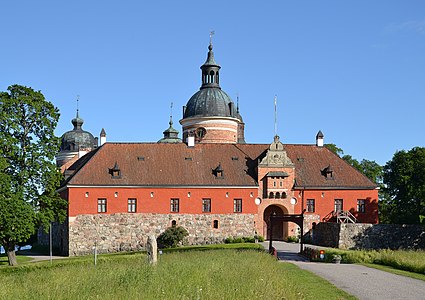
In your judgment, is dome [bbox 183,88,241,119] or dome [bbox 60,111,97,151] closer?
dome [bbox 183,88,241,119]

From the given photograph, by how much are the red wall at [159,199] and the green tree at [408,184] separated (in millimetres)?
13158

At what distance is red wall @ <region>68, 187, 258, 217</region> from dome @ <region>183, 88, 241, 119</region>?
12.6 meters

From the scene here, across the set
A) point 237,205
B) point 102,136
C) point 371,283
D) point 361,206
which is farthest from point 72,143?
point 371,283

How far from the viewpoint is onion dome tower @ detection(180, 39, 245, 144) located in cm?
6088

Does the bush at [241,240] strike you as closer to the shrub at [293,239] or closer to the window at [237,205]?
the shrub at [293,239]

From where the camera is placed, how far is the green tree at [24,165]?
38.9 m

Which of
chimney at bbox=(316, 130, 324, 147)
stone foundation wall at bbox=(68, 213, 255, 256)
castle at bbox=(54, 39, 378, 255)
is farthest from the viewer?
chimney at bbox=(316, 130, 324, 147)

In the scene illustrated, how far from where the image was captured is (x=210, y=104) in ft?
201

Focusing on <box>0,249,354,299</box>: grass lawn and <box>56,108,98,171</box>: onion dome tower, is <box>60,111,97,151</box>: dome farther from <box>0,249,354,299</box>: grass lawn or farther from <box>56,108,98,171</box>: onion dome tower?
<box>0,249,354,299</box>: grass lawn

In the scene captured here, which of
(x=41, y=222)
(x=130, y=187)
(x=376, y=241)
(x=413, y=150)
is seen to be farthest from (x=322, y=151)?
(x=41, y=222)

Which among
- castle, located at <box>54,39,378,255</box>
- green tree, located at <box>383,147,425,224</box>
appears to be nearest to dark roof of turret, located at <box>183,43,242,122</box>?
castle, located at <box>54,39,378,255</box>

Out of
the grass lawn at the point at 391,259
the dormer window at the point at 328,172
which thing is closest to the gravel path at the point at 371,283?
the grass lawn at the point at 391,259

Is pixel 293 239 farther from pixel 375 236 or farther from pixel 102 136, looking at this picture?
pixel 102 136

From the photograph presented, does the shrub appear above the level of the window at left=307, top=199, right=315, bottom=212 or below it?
below
